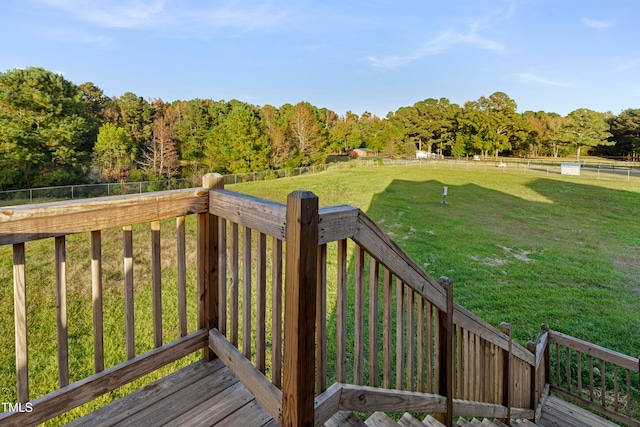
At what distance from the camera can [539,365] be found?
3.16m

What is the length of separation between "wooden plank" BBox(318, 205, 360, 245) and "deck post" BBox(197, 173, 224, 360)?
2.60 feet

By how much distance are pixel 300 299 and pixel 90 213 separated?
35.0 inches

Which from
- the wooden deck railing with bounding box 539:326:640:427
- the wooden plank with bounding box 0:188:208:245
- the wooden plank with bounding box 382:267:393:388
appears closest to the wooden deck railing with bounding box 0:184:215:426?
the wooden plank with bounding box 0:188:208:245

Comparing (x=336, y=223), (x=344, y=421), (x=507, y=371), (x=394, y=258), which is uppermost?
(x=336, y=223)

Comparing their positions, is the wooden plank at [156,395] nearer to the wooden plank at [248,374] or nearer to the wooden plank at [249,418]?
the wooden plank at [248,374]

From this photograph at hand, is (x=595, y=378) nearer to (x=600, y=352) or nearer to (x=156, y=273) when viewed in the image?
(x=600, y=352)

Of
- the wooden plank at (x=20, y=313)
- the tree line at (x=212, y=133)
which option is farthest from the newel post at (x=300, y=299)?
the tree line at (x=212, y=133)

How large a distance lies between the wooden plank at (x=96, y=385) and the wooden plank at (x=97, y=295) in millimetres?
60

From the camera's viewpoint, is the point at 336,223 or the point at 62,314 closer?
the point at 336,223

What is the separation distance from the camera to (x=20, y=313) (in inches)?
44.2

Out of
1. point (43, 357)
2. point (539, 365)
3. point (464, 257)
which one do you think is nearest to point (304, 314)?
point (539, 365)

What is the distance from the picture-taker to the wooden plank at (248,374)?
4.24 ft

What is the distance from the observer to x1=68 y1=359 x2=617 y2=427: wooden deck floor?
53.4 inches

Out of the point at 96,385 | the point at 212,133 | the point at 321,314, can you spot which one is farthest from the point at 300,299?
the point at 212,133
